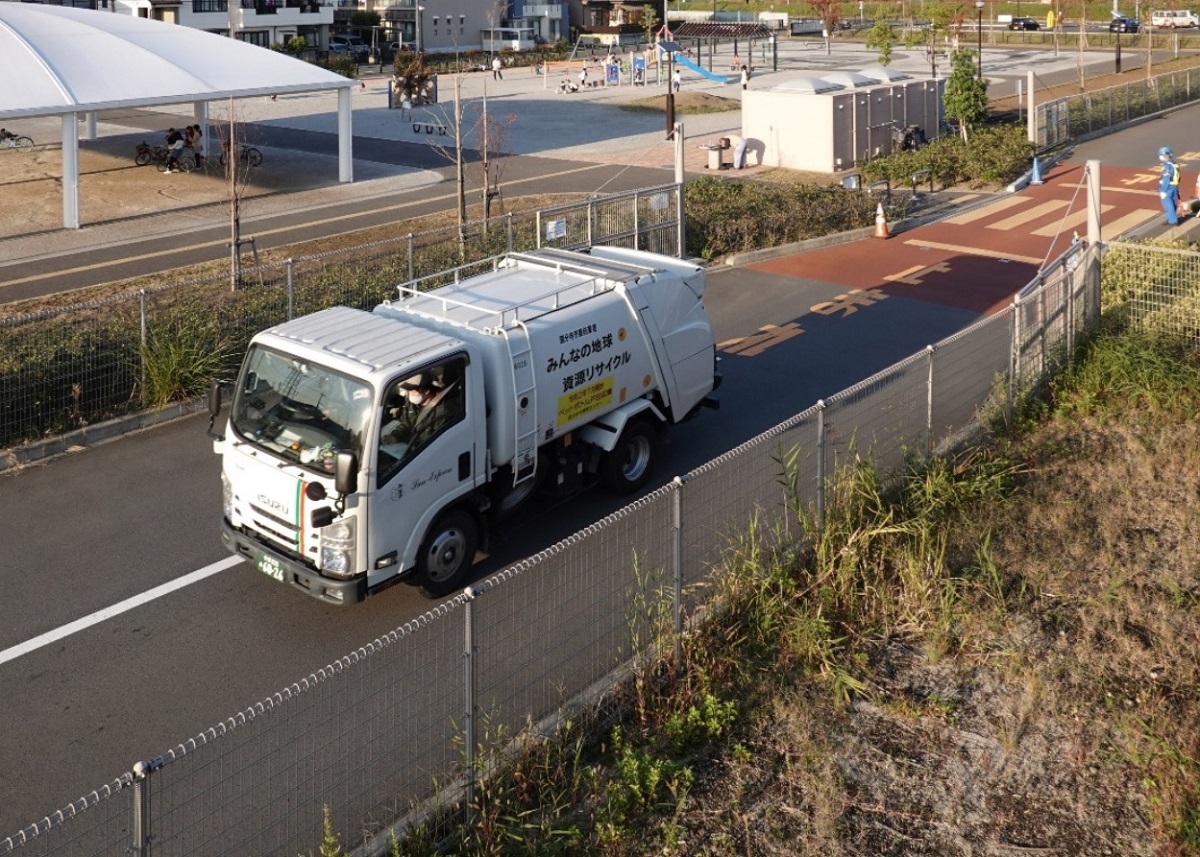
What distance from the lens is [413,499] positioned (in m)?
10.2

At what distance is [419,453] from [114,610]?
2885 millimetres

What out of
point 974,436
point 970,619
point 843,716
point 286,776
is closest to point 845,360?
point 974,436

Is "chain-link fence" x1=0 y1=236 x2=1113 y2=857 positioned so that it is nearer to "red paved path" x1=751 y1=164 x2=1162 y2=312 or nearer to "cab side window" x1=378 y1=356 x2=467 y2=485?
"cab side window" x1=378 y1=356 x2=467 y2=485

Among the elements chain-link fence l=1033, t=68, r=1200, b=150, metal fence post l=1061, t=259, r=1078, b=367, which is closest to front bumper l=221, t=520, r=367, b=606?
metal fence post l=1061, t=259, r=1078, b=367

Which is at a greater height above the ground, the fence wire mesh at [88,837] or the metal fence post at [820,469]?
the metal fence post at [820,469]

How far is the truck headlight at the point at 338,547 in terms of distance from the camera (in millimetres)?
9797

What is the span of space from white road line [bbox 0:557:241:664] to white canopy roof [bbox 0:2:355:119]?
17731mm

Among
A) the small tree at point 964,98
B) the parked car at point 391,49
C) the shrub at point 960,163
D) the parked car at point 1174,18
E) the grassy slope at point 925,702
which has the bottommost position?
the grassy slope at point 925,702

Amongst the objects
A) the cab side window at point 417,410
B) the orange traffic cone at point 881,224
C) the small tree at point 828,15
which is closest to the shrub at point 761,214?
the orange traffic cone at point 881,224

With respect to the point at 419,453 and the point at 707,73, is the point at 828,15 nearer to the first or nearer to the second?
the point at 707,73

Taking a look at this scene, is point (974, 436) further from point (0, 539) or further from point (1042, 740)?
point (0, 539)

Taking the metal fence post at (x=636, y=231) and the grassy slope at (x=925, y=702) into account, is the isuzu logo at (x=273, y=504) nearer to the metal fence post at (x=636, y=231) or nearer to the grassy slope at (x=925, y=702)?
the grassy slope at (x=925, y=702)

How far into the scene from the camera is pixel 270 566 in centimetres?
1018

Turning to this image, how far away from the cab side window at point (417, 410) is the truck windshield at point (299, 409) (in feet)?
0.65
